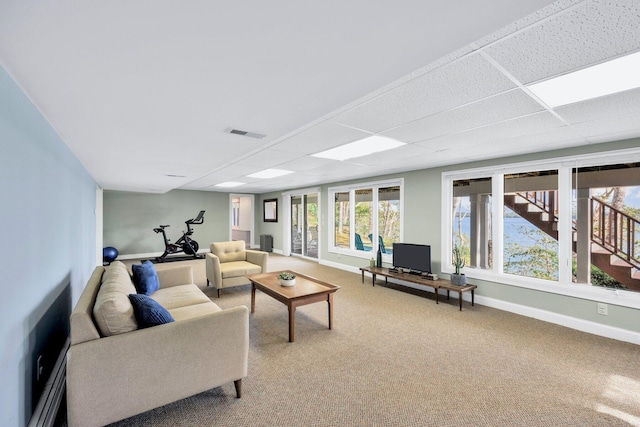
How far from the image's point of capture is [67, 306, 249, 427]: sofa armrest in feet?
4.94

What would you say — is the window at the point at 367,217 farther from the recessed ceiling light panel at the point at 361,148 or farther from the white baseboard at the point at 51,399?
the white baseboard at the point at 51,399

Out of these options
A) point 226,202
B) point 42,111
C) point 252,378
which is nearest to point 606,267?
point 252,378

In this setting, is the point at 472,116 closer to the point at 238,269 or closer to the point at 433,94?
the point at 433,94

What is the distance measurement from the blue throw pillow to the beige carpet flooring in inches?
48.0

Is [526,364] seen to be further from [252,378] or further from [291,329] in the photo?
[252,378]

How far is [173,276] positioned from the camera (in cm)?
361

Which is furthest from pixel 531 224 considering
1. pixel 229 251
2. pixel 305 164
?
pixel 229 251

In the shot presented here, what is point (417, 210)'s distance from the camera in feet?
16.3

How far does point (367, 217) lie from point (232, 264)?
3.07 meters

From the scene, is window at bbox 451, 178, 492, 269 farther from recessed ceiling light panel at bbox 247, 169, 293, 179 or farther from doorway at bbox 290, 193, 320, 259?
doorway at bbox 290, 193, 320, 259

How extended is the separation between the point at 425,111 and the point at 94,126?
8.76ft

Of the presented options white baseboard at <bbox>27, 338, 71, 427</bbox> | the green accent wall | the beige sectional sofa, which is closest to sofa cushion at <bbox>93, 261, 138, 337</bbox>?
the beige sectional sofa

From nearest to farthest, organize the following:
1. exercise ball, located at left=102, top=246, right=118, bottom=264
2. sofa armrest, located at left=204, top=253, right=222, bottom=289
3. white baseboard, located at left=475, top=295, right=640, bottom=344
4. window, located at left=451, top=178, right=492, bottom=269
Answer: white baseboard, located at left=475, top=295, right=640, bottom=344
window, located at left=451, top=178, right=492, bottom=269
sofa armrest, located at left=204, top=253, right=222, bottom=289
exercise ball, located at left=102, top=246, right=118, bottom=264

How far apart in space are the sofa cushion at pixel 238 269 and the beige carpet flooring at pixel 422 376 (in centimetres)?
114
